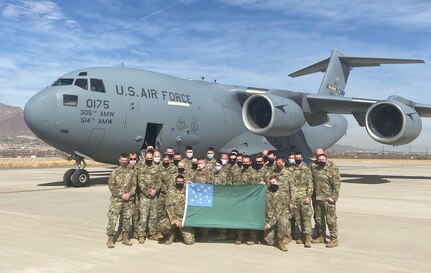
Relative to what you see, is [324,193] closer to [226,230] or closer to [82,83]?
[226,230]

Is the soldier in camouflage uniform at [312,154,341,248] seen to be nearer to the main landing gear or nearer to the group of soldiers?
the group of soldiers

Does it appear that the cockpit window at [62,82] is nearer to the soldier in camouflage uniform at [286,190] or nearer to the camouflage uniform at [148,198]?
the camouflage uniform at [148,198]

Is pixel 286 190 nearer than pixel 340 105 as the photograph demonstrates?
Yes

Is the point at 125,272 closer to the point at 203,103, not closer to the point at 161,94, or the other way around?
the point at 161,94

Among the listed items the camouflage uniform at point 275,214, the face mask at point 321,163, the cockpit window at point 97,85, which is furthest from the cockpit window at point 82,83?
the face mask at point 321,163

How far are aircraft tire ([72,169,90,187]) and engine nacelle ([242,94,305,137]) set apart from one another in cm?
611

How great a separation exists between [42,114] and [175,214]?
778cm

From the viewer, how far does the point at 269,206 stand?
6902 mm

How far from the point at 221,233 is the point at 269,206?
38.5 inches

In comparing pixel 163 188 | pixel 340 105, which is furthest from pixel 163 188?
pixel 340 105

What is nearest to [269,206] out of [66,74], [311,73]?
[66,74]

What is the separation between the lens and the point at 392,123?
16.5 m

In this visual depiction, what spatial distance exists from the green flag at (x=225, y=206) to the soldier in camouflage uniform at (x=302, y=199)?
518 millimetres

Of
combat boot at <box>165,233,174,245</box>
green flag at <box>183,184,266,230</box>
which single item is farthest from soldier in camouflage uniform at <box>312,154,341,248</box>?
combat boot at <box>165,233,174,245</box>
